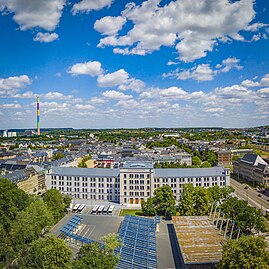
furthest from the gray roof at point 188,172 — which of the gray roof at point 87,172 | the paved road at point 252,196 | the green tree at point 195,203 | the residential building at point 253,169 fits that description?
the residential building at point 253,169

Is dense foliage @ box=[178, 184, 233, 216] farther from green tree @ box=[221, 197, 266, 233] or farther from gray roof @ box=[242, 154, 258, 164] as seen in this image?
gray roof @ box=[242, 154, 258, 164]

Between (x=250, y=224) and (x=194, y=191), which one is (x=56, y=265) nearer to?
(x=250, y=224)

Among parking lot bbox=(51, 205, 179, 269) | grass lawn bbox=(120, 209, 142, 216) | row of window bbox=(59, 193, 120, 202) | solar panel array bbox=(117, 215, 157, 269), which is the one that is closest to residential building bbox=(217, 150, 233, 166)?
row of window bbox=(59, 193, 120, 202)

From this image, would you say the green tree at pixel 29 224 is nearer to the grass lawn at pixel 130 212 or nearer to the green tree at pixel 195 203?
the grass lawn at pixel 130 212

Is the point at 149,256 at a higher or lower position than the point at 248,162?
lower

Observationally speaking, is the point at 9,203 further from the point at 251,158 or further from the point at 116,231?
the point at 251,158

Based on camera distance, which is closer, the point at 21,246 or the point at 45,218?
→ the point at 21,246

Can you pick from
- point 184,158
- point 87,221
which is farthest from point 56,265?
point 184,158
